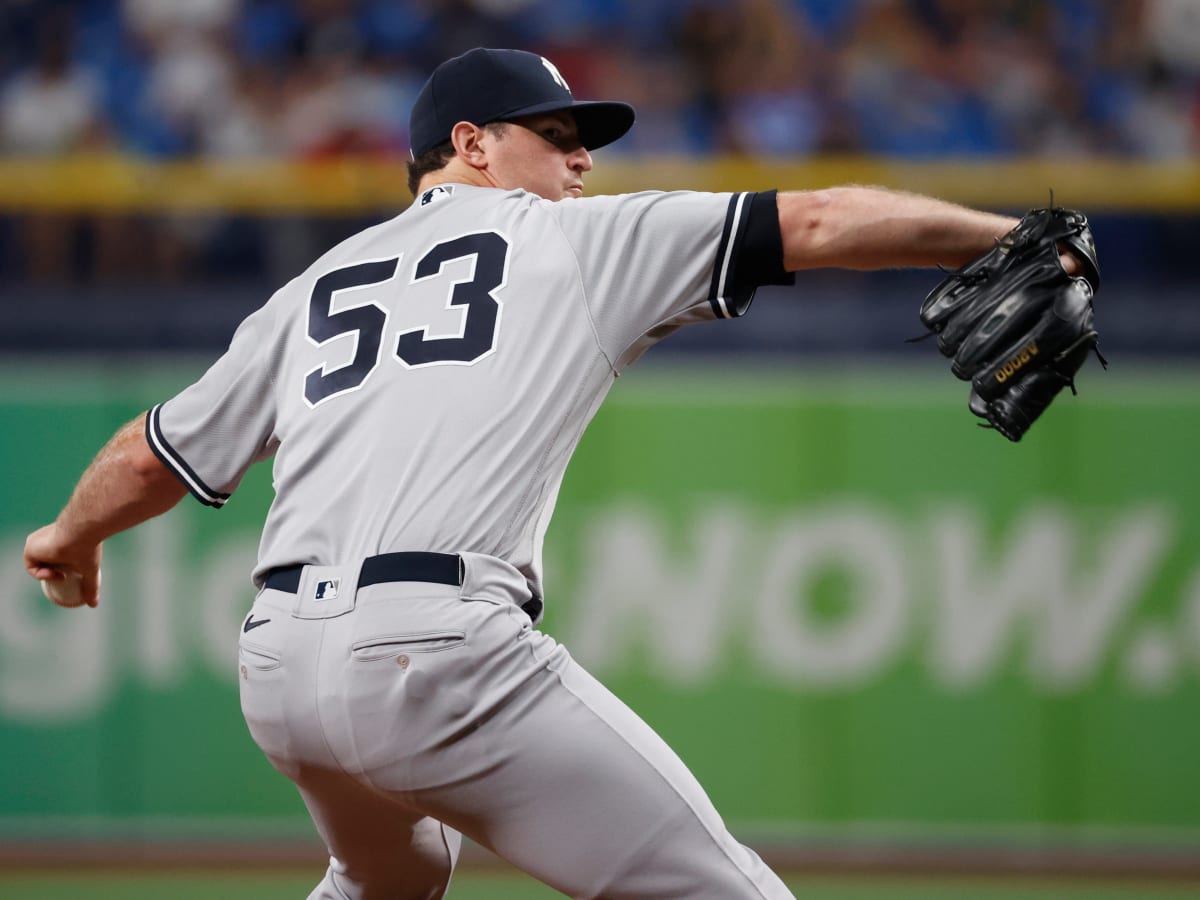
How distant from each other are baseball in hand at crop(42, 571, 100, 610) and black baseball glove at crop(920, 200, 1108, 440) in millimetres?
1746

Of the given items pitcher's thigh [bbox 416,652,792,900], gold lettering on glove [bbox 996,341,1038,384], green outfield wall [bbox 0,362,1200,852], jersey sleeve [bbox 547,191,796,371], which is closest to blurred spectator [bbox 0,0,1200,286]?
green outfield wall [bbox 0,362,1200,852]

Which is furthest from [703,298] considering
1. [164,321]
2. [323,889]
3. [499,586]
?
[164,321]

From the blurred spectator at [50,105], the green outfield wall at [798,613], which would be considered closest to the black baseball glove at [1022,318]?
the green outfield wall at [798,613]

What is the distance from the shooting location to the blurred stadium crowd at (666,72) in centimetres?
742

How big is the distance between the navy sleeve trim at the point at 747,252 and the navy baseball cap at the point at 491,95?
526mm

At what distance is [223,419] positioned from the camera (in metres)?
2.94

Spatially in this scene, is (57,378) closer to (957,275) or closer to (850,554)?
(850,554)

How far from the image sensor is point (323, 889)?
9.87 ft

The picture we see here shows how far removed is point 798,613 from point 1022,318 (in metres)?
3.70

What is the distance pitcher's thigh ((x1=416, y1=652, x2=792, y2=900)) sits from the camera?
2.43m

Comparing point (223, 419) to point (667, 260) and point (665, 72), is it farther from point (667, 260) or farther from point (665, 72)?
point (665, 72)

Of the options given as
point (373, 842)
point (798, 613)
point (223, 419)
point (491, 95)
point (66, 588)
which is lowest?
point (798, 613)

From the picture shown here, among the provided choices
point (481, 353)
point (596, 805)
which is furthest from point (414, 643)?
point (481, 353)

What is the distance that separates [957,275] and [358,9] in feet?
19.9
